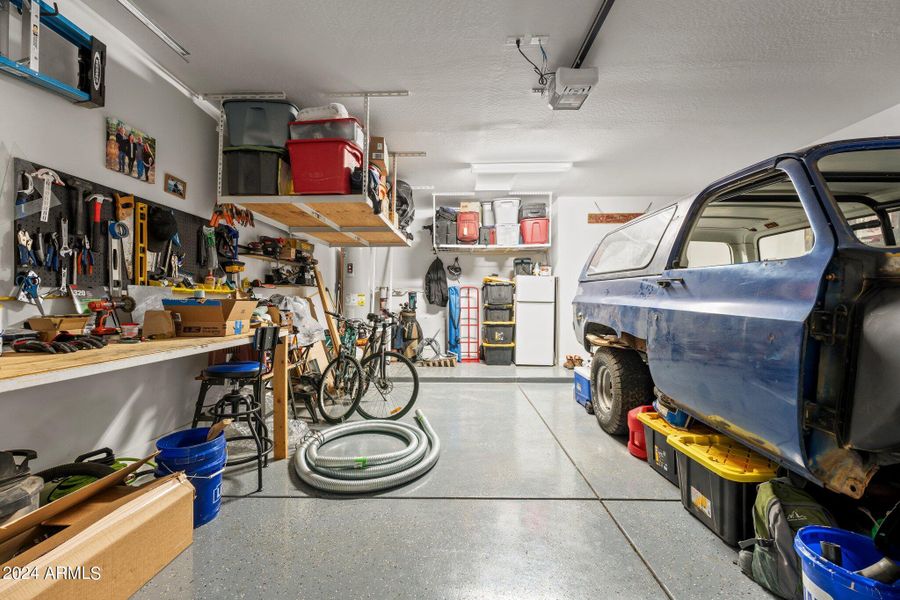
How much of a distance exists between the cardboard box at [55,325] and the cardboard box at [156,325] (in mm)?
241

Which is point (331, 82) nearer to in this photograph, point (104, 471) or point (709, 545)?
point (104, 471)

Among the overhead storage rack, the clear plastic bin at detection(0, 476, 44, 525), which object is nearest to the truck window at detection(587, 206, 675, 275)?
the overhead storage rack

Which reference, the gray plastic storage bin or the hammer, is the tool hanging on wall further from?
the gray plastic storage bin

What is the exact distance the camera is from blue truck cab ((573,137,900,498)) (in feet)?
3.40

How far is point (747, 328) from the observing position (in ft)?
4.33

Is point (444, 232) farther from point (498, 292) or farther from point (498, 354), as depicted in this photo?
point (498, 354)

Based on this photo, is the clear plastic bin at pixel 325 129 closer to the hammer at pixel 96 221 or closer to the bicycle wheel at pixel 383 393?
the hammer at pixel 96 221

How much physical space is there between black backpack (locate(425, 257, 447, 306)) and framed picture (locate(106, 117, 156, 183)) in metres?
4.03

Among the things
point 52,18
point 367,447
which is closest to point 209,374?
point 367,447

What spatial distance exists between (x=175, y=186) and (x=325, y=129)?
3.94 ft

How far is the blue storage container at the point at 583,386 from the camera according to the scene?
3192 millimetres

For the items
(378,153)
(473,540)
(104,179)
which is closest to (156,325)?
(104,179)

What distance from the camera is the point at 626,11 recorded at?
192cm

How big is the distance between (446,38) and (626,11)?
1070 millimetres
